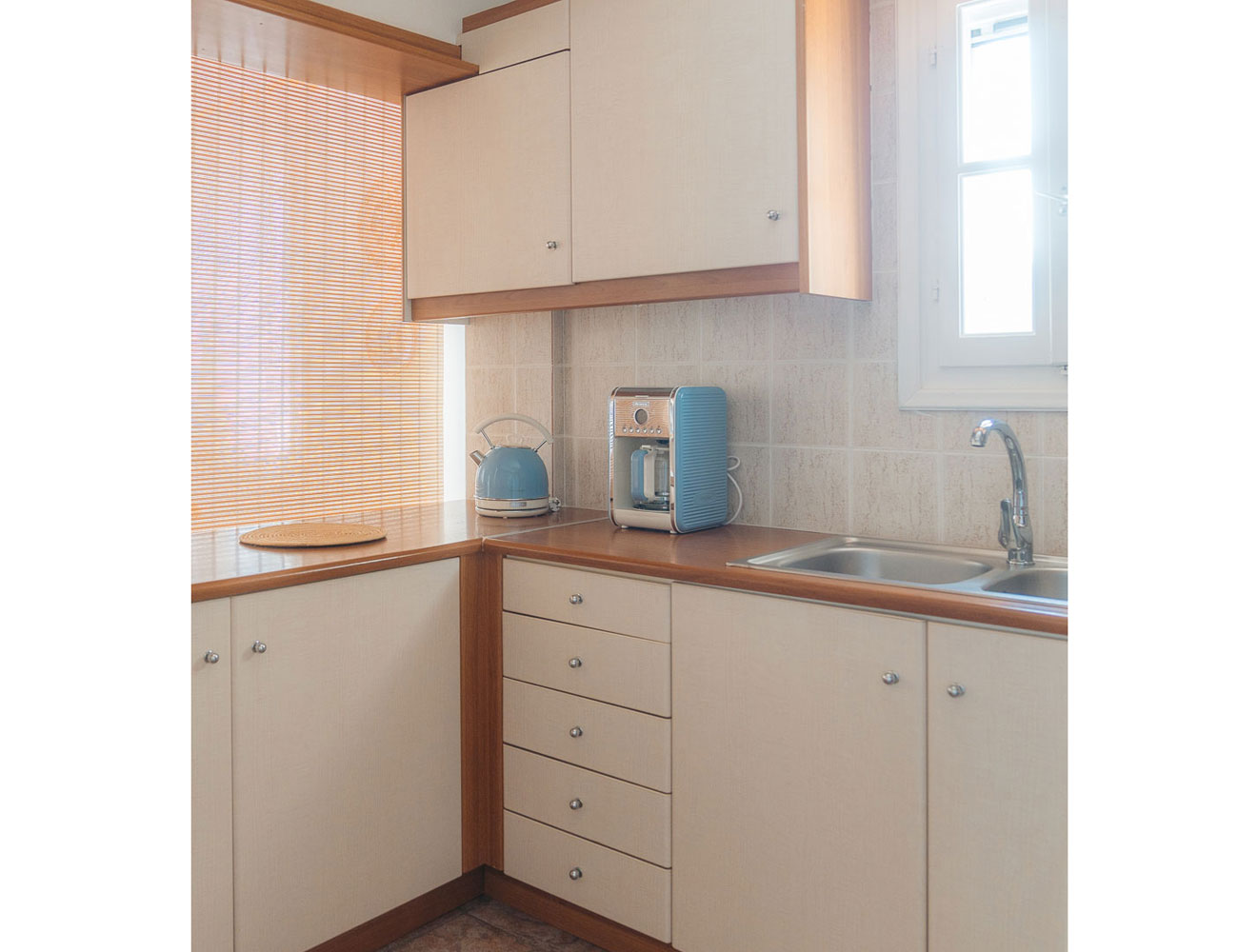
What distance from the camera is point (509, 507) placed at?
2.61m

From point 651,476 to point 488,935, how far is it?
1125 mm

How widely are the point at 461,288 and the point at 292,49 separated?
0.71 meters

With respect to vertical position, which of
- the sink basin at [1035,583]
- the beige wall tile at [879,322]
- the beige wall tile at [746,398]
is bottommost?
the sink basin at [1035,583]

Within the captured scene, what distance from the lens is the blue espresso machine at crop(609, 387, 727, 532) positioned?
7.40 ft

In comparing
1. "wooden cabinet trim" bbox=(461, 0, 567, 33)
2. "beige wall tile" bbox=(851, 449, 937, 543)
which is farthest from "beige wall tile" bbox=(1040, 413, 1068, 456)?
"wooden cabinet trim" bbox=(461, 0, 567, 33)

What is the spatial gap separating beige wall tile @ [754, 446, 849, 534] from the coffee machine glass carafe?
27cm

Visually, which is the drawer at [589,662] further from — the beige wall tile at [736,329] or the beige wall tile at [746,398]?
the beige wall tile at [736,329]

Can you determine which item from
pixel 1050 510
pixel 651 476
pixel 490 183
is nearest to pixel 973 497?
pixel 1050 510

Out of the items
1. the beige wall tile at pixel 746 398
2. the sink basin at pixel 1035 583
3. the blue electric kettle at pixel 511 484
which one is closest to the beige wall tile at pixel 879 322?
the beige wall tile at pixel 746 398

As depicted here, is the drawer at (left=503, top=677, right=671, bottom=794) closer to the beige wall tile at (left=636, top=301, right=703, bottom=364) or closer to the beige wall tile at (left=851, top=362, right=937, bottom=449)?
the beige wall tile at (left=851, top=362, right=937, bottom=449)

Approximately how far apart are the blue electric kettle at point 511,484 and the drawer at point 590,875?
0.80 m

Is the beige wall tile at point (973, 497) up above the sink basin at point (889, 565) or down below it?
above

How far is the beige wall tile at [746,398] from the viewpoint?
2.39 metres
